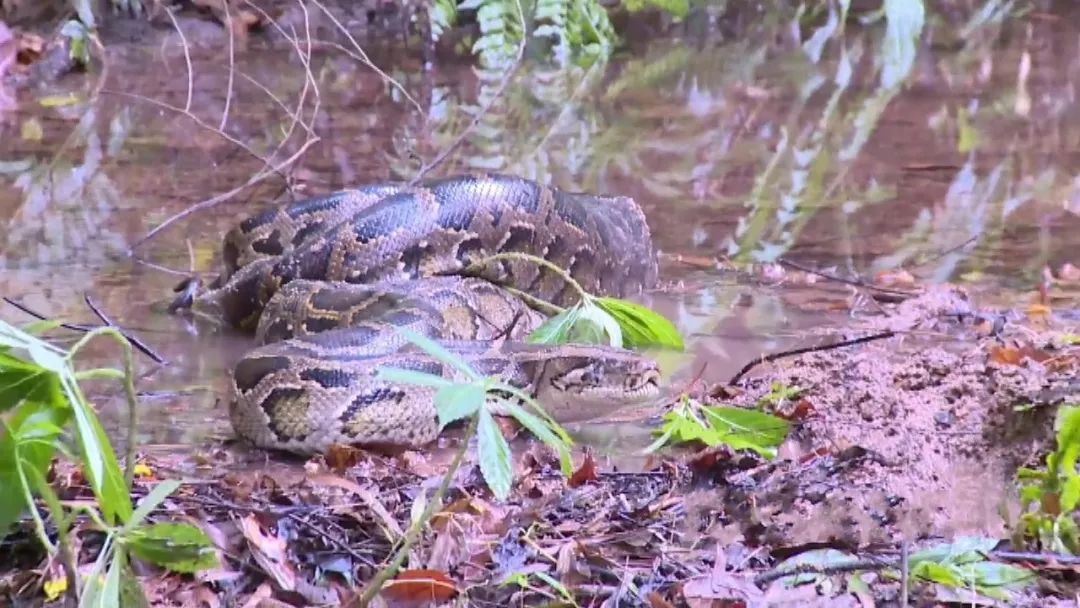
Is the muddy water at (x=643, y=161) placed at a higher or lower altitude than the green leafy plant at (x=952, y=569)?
lower

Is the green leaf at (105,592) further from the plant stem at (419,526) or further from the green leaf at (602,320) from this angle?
the green leaf at (602,320)

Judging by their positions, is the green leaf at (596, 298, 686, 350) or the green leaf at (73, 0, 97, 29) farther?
the green leaf at (73, 0, 97, 29)

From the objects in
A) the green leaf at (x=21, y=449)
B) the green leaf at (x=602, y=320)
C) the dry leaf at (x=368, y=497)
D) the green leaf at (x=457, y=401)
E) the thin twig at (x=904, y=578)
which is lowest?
the dry leaf at (x=368, y=497)

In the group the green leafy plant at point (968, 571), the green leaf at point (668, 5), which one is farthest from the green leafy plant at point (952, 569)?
the green leaf at point (668, 5)

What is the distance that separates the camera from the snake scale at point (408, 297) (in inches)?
179

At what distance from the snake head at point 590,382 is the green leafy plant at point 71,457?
235cm

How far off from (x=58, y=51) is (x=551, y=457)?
12.2m

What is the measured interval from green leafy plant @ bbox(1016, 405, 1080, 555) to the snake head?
1996 millimetres

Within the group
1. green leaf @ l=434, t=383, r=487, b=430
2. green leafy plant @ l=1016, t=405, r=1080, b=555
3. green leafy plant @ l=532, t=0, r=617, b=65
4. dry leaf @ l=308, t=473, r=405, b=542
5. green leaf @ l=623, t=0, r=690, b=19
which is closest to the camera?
green leaf @ l=434, t=383, r=487, b=430

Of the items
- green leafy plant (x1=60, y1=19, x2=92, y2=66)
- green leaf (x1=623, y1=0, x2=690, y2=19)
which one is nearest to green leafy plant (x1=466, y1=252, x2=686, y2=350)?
green leafy plant (x1=60, y1=19, x2=92, y2=66)

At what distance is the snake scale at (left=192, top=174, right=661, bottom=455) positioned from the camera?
4539 millimetres

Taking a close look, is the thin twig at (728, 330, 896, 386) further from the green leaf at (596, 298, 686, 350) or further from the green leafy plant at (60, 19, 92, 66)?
the green leafy plant at (60, 19, 92, 66)

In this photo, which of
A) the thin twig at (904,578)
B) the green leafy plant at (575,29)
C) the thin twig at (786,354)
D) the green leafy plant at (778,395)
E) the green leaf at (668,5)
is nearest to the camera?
the thin twig at (904,578)

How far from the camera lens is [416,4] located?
53.8 ft
